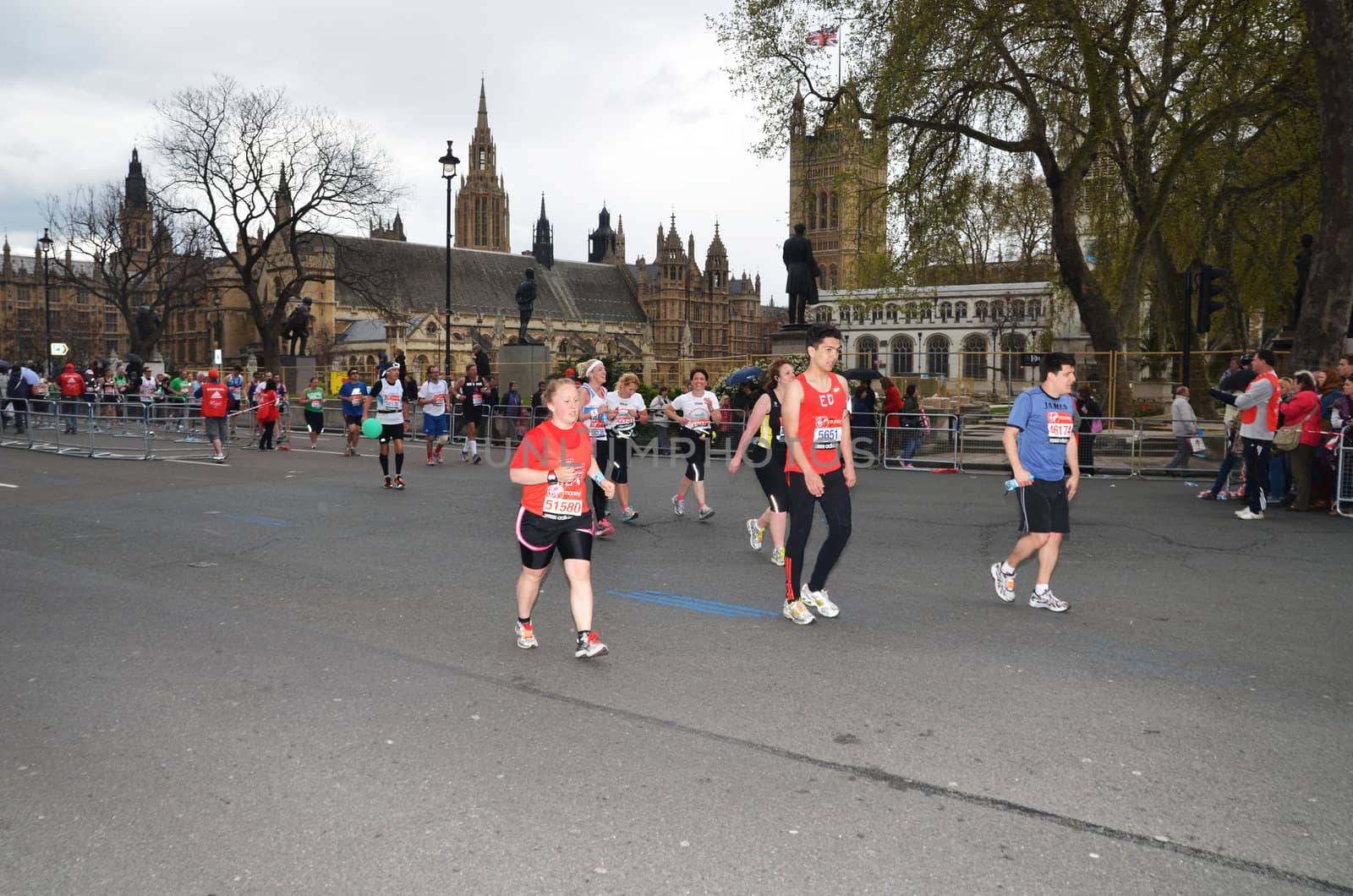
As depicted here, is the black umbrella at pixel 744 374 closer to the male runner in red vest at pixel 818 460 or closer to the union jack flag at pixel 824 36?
the union jack flag at pixel 824 36

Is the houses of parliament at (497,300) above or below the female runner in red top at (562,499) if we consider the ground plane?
above

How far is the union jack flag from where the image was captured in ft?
75.2

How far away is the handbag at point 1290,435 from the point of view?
38.8 feet

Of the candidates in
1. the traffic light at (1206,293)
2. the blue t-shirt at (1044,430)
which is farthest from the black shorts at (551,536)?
the traffic light at (1206,293)

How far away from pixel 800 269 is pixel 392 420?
40.7 feet

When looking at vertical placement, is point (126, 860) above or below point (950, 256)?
below

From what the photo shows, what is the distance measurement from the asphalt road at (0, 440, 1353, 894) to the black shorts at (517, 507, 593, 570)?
0.59 metres

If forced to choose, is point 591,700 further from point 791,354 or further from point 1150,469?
point 791,354

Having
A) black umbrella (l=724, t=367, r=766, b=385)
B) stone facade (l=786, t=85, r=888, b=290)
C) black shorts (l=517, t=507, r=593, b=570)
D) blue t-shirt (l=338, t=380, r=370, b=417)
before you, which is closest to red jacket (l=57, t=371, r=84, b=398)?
blue t-shirt (l=338, t=380, r=370, b=417)

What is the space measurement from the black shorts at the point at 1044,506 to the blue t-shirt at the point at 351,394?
15213 mm

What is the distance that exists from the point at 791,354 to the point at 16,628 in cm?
1943

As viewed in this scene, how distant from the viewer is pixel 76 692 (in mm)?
5008

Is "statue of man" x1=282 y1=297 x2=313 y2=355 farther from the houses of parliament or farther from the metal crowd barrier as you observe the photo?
the metal crowd barrier

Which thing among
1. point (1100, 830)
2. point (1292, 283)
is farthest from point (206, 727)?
point (1292, 283)
